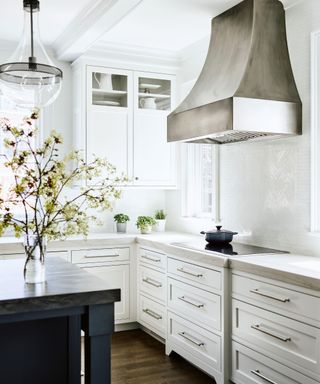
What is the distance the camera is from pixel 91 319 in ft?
6.77

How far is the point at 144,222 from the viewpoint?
469 centimetres

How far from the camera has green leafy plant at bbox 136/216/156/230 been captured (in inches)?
184

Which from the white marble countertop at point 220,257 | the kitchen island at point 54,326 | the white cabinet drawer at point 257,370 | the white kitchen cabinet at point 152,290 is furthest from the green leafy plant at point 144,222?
the kitchen island at point 54,326

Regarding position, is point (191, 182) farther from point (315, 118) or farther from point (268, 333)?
point (268, 333)

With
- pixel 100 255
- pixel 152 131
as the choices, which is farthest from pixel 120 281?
pixel 152 131

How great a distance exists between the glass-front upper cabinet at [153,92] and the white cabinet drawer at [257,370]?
260 centimetres

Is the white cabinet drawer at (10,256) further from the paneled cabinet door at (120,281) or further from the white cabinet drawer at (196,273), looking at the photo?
the white cabinet drawer at (196,273)

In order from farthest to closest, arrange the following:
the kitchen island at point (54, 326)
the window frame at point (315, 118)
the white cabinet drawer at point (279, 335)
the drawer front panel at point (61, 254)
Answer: the drawer front panel at point (61, 254), the window frame at point (315, 118), the white cabinet drawer at point (279, 335), the kitchen island at point (54, 326)

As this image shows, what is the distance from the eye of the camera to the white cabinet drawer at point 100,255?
421 cm

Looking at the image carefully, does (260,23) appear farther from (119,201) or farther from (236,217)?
(119,201)

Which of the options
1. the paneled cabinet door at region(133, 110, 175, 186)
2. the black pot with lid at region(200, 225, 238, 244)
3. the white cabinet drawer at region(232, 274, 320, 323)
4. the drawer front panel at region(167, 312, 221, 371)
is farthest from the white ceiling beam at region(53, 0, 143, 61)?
the drawer front panel at region(167, 312, 221, 371)

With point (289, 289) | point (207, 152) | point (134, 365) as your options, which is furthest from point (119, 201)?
point (289, 289)

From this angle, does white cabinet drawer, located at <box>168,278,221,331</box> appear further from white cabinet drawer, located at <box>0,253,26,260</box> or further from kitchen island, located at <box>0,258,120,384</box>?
white cabinet drawer, located at <box>0,253,26,260</box>

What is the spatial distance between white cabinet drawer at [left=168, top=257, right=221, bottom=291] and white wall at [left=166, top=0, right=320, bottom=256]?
62cm
